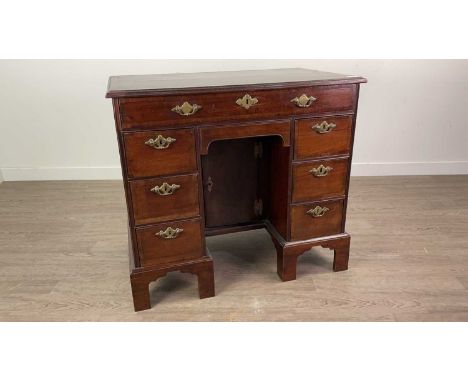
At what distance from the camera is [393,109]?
9.46 feet

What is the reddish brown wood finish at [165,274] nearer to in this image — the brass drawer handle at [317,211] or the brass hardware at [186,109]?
the brass drawer handle at [317,211]

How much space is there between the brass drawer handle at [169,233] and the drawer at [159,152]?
23 centimetres

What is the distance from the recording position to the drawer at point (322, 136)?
1515mm

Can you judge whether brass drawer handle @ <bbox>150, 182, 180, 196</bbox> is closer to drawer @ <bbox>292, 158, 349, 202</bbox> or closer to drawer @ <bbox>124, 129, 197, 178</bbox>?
drawer @ <bbox>124, 129, 197, 178</bbox>

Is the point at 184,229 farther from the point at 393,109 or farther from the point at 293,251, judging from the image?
the point at 393,109

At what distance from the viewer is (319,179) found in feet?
5.30

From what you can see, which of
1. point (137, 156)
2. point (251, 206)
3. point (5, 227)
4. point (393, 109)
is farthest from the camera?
point (393, 109)

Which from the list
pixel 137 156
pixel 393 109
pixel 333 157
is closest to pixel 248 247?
pixel 333 157

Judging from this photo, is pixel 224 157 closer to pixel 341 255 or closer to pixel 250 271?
pixel 250 271

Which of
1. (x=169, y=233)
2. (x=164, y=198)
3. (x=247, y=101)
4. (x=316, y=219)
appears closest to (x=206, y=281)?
(x=169, y=233)

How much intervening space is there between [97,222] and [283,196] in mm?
1244

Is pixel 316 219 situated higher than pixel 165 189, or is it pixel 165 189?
pixel 165 189

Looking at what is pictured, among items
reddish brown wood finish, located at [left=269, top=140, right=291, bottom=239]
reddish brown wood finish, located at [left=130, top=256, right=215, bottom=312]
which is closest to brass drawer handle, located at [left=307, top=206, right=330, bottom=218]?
reddish brown wood finish, located at [left=269, top=140, right=291, bottom=239]

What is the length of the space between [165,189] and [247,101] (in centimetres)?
44
